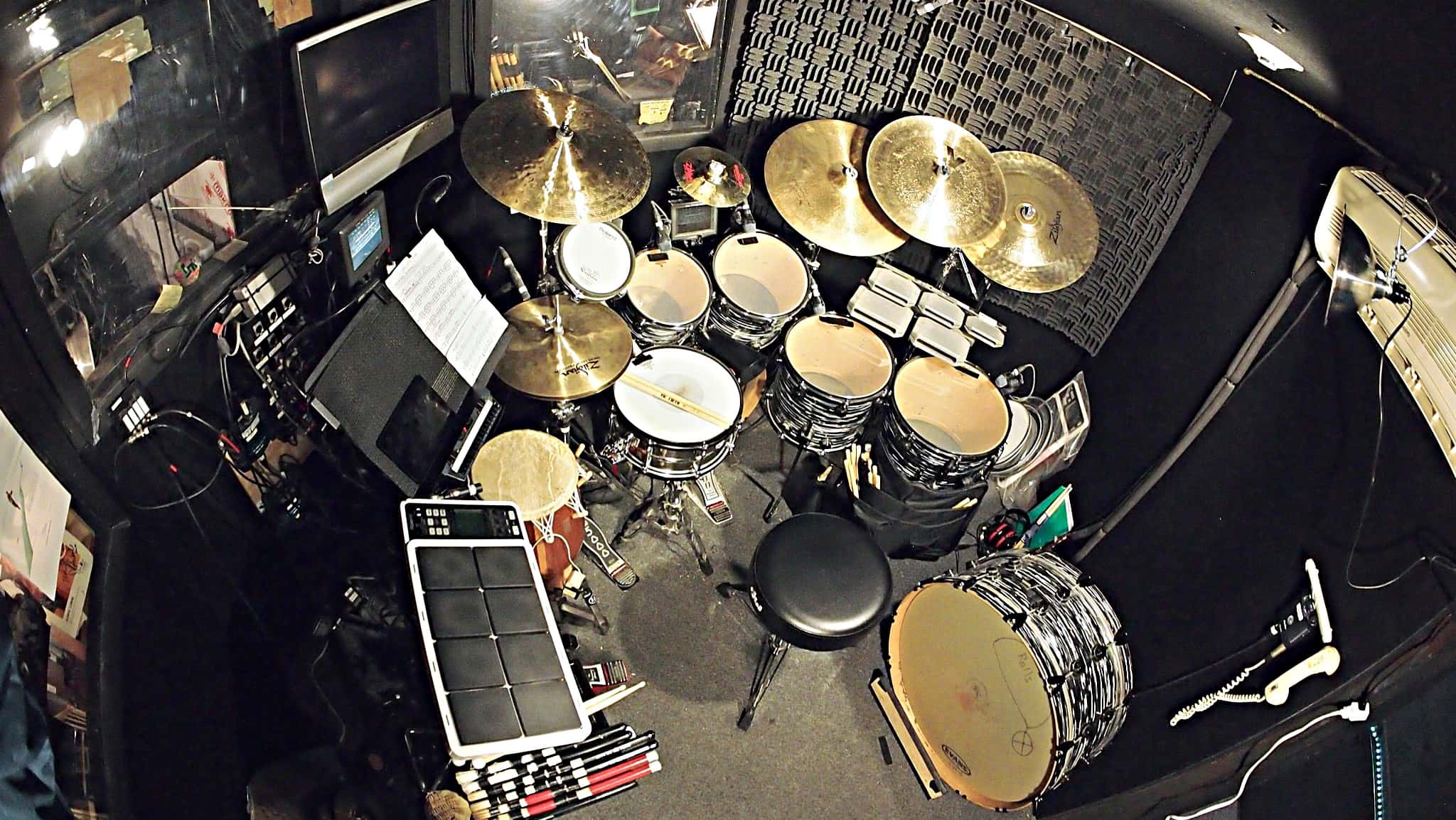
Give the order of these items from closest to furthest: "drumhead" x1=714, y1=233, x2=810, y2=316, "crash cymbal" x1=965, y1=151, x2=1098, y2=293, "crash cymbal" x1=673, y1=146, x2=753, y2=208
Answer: "crash cymbal" x1=965, y1=151, x2=1098, y2=293, "crash cymbal" x1=673, y1=146, x2=753, y2=208, "drumhead" x1=714, y1=233, x2=810, y2=316

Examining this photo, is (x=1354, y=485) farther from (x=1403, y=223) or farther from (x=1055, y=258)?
(x=1055, y=258)

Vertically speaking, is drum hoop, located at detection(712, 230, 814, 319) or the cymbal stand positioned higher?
drum hoop, located at detection(712, 230, 814, 319)

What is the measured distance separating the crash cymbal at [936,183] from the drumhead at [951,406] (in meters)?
0.64

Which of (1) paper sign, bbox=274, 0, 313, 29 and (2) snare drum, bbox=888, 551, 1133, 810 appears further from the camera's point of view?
(2) snare drum, bbox=888, 551, 1133, 810

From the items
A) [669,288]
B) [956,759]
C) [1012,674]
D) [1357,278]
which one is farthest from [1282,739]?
[669,288]

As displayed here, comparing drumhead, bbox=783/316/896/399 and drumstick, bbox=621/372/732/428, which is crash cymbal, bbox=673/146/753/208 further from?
drumstick, bbox=621/372/732/428

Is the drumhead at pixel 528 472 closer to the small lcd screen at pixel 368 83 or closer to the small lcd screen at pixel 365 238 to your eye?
the small lcd screen at pixel 365 238

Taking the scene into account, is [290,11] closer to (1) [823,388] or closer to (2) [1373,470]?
(1) [823,388]

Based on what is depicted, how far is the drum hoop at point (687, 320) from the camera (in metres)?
3.97

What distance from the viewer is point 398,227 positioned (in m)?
3.57

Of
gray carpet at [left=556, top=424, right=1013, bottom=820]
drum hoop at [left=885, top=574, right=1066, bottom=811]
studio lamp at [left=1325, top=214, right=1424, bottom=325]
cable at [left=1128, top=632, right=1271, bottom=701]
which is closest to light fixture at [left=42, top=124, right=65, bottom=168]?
gray carpet at [left=556, top=424, right=1013, bottom=820]

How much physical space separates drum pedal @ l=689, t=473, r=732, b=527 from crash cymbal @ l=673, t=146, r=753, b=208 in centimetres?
123

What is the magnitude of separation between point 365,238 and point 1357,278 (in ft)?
10.2

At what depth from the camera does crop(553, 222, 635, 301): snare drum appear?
3.68 meters
